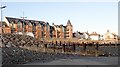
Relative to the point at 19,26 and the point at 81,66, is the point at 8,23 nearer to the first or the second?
the point at 19,26

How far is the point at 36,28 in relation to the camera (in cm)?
11050

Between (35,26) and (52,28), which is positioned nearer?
(35,26)

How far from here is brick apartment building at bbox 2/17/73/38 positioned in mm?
97875

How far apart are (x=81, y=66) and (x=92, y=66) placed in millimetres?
739

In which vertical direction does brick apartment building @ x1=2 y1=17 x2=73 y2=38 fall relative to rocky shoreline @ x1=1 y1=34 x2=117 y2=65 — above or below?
above

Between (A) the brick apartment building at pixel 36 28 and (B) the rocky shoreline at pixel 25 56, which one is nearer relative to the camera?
(B) the rocky shoreline at pixel 25 56

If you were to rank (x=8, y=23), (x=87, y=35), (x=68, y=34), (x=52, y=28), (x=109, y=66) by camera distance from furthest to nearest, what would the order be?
1. (x=87, y=35)
2. (x=68, y=34)
3. (x=52, y=28)
4. (x=8, y=23)
5. (x=109, y=66)

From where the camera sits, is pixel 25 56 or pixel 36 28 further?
pixel 36 28

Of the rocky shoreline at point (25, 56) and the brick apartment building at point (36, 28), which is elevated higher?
the brick apartment building at point (36, 28)

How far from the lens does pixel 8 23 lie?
322 ft

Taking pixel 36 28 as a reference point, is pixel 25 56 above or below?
below

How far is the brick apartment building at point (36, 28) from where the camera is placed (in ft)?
321

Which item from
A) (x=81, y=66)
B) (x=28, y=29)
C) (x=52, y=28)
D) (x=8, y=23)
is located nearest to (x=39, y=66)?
(x=81, y=66)

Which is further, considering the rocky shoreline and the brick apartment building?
the brick apartment building
